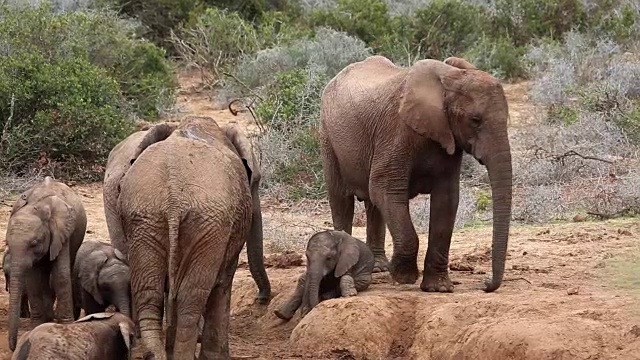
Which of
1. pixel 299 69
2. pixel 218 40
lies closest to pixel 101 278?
pixel 299 69

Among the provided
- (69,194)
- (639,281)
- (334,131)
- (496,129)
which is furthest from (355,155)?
(639,281)

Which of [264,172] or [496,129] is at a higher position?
[496,129]

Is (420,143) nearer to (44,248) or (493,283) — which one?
(493,283)

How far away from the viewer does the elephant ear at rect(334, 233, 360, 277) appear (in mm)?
8805

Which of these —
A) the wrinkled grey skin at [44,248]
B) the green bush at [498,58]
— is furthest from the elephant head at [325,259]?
the green bush at [498,58]

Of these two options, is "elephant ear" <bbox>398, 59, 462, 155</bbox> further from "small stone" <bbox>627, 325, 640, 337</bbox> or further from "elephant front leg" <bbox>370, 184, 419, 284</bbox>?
"small stone" <bbox>627, 325, 640, 337</bbox>

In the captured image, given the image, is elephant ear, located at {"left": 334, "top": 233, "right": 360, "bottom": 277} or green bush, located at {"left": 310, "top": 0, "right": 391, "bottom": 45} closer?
elephant ear, located at {"left": 334, "top": 233, "right": 360, "bottom": 277}

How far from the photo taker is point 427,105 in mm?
8453

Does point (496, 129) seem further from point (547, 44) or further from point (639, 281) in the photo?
point (547, 44)

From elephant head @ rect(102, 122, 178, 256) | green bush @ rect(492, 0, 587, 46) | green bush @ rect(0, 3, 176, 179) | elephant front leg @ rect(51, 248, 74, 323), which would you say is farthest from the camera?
green bush @ rect(492, 0, 587, 46)

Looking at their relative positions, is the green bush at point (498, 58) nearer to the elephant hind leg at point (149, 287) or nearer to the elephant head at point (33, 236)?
the elephant head at point (33, 236)

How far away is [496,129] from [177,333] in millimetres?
2732

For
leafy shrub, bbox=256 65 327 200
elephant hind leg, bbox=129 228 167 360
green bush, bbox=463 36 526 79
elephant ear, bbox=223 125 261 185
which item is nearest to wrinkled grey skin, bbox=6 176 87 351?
elephant hind leg, bbox=129 228 167 360

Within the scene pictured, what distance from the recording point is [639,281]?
16.8 feet
